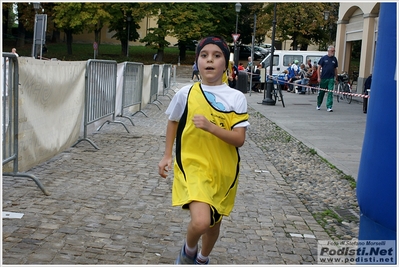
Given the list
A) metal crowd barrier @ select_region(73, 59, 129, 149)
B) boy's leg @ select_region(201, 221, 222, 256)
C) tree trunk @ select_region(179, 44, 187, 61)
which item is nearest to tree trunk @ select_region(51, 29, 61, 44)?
tree trunk @ select_region(179, 44, 187, 61)

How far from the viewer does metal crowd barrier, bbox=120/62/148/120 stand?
12.3m

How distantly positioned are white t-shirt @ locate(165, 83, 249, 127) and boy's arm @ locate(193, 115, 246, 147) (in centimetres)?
7

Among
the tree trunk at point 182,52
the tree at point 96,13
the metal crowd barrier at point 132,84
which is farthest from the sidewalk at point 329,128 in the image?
the tree trunk at point 182,52

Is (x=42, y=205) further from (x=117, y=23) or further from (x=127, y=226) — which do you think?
(x=117, y=23)

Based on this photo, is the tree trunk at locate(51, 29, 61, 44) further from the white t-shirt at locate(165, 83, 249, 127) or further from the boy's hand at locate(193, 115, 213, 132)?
the boy's hand at locate(193, 115, 213, 132)

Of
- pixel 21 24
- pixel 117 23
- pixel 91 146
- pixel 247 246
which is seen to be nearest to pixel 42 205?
pixel 247 246

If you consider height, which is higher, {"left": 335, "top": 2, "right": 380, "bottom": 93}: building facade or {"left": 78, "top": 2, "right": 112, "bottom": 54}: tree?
{"left": 78, "top": 2, "right": 112, "bottom": 54}: tree

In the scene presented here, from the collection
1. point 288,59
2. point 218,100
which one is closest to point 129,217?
point 218,100

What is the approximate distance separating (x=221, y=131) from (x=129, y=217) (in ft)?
6.95

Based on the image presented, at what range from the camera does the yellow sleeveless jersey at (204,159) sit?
3.25m

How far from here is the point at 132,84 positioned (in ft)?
43.6

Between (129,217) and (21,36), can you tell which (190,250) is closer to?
(129,217)

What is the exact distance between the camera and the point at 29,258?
379 cm

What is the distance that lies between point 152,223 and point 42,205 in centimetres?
118
